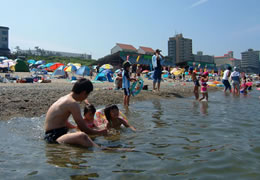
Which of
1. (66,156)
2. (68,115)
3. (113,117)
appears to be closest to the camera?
(66,156)

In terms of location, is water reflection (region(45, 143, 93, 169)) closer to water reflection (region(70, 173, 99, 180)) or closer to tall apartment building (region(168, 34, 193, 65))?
water reflection (region(70, 173, 99, 180))

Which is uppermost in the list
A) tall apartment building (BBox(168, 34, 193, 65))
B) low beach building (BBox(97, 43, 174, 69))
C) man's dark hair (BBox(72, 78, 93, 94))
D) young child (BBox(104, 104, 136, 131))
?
tall apartment building (BBox(168, 34, 193, 65))

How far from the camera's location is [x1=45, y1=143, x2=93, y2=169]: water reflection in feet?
9.37

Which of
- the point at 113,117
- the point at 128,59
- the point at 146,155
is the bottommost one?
the point at 146,155

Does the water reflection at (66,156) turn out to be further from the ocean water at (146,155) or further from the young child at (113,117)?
the young child at (113,117)

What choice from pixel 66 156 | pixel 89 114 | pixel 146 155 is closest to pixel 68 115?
pixel 66 156

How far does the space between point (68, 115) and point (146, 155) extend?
132 centimetres

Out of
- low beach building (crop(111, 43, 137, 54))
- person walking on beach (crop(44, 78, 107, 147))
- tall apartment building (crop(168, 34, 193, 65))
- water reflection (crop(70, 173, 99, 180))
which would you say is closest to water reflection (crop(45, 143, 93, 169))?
person walking on beach (crop(44, 78, 107, 147))

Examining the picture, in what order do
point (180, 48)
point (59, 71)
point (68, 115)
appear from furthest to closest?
point (180, 48), point (59, 71), point (68, 115)

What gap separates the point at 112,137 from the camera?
442cm

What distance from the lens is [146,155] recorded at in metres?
3.26

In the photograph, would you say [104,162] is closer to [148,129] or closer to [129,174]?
[129,174]

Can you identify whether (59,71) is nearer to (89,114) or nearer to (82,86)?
(89,114)

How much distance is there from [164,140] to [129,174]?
1.53 m
